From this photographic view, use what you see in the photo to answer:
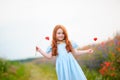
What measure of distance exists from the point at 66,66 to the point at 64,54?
3.9 inches

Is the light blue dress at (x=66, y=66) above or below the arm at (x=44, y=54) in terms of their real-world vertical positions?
Answer: below

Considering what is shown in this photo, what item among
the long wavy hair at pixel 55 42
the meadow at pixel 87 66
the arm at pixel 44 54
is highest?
the long wavy hair at pixel 55 42

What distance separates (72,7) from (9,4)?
0.51 metres

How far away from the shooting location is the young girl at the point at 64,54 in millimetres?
3818

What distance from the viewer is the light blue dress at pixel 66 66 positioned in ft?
12.5

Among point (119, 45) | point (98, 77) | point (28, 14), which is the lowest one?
point (98, 77)

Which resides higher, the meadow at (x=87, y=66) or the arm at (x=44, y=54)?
the arm at (x=44, y=54)

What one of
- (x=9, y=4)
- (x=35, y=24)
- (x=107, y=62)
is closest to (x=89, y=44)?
(x=107, y=62)

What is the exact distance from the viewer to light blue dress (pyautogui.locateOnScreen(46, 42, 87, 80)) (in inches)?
150

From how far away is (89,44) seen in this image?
3.97m

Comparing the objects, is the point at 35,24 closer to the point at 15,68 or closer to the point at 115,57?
the point at 15,68

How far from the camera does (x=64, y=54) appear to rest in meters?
3.85

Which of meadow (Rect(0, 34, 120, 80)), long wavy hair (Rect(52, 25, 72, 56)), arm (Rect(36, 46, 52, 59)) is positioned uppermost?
long wavy hair (Rect(52, 25, 72, 56))

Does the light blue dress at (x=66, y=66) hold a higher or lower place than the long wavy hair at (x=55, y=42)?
lower
